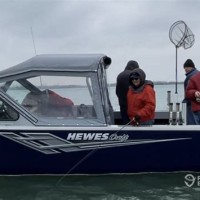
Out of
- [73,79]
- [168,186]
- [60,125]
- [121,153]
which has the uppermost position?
[73,79]

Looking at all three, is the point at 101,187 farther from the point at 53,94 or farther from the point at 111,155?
the point at 53,94

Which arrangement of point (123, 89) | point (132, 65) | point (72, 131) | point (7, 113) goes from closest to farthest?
point (72, 131) < point (7, 113) < point (123, 89) < point (132, 65)

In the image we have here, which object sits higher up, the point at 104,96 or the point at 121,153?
the point at 104,96

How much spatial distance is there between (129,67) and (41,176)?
222 cm

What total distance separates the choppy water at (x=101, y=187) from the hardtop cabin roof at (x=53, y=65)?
157 cm

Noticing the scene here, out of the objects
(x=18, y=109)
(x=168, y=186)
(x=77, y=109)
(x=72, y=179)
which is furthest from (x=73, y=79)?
(x=168, y=186)

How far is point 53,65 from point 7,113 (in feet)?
3.23

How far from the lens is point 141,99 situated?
6.72 m

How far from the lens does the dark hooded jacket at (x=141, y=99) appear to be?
6637mm

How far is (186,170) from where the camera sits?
6707 mm

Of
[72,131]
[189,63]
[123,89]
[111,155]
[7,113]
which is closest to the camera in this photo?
[72,131]

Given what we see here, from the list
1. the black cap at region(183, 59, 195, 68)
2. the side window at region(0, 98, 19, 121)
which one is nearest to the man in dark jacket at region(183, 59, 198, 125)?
the black cap at region(183, 59, 195, 68)

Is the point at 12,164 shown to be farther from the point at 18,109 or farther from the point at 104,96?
the point at 104,96
